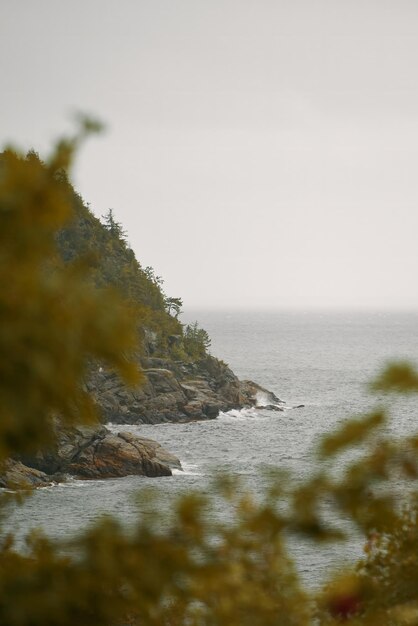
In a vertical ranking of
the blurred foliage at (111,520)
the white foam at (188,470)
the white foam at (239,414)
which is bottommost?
the white foam at (188,470)

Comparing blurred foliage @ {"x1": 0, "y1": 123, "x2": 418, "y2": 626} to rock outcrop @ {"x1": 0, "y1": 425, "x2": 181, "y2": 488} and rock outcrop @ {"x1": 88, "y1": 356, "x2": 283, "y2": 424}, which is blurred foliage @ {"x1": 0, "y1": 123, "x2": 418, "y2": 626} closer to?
rock outcrop @ {"x1": 0, "y1": 425, "x2": 181, "y2": 488}

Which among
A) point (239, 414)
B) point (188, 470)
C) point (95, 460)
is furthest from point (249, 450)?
point (239, 414)

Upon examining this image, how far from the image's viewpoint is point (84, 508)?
4550cm

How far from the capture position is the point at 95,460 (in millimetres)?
56188

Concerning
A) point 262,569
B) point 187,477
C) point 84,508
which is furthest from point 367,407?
point 262,569

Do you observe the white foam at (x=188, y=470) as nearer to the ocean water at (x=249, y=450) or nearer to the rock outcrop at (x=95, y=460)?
the ocean water at (x=249, y=450)

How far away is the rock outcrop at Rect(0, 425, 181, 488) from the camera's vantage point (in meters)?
55.5

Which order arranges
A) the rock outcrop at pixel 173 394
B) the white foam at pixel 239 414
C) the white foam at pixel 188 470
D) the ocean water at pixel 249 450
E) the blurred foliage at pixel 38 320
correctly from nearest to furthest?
the blurred foliage at pixel 38 320 → the ocean water at pixel 249 450 → the white foam at pixel 188 470 → the rock outcrop at pixel 173 394 → the white foam at pixel 239 414

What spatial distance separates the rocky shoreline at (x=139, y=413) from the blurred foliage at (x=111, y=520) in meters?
28.9

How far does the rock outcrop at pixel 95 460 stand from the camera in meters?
55.5

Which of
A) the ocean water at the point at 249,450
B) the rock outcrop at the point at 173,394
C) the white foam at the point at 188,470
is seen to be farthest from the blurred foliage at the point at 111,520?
the rock outcrop at the point at 173,394

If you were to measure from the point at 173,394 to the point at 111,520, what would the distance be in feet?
264

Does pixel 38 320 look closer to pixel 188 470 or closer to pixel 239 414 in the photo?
pixel 188 470

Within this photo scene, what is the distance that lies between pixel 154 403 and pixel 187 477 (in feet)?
90.2
